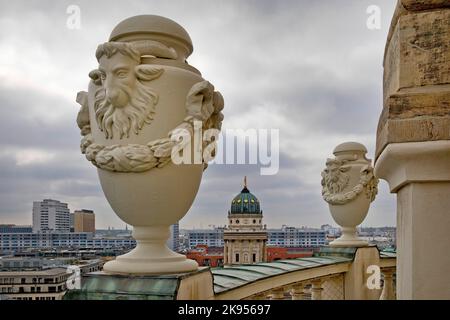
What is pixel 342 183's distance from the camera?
25.3 feet

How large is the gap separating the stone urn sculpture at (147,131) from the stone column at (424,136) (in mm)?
1706

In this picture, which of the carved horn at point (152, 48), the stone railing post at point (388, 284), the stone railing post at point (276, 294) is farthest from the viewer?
the stone railing post at point (388, 284)

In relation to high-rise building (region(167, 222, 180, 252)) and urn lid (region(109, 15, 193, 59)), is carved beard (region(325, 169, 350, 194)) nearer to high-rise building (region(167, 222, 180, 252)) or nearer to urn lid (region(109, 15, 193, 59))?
high-rise building (region(167, 222, 180, 252))

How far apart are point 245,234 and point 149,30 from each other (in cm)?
7381

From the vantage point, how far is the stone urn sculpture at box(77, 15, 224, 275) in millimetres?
3527

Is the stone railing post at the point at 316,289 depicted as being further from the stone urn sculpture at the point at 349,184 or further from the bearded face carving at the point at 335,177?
the bearded face carving at the point at 335,177

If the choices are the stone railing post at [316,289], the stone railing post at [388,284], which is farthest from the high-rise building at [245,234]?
the stone railing post at [316,289]

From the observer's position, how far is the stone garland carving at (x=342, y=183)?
301 inches

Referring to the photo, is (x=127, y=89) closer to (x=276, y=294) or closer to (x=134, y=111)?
(x=134, y=111)

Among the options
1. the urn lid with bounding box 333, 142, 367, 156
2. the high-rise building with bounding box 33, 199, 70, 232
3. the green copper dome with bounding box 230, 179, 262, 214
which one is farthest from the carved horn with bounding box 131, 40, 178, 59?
the green copper dome with bounding box 230, 179, 262, 214

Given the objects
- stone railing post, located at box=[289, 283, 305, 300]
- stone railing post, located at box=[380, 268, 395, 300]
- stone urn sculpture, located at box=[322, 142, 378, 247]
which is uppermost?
stone urn sculpture, located at box=[322, 142, 378, 247]
